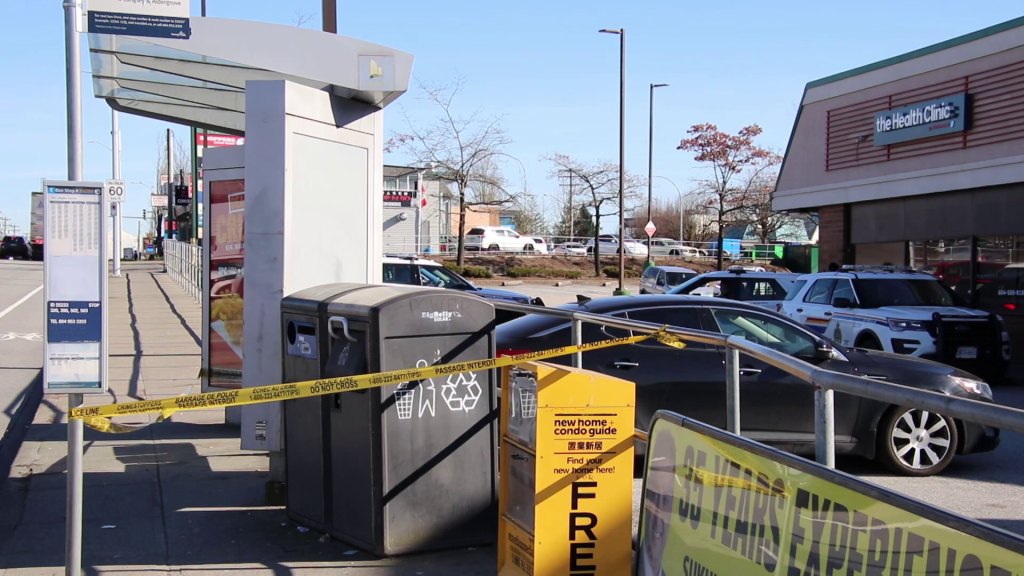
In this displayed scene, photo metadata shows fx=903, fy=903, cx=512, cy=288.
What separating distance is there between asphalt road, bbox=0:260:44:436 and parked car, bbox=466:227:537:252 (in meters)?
28.0

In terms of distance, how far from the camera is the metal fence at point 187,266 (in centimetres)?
2441

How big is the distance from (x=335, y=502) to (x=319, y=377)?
75cm

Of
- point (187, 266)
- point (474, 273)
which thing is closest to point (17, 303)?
point (187, 266)

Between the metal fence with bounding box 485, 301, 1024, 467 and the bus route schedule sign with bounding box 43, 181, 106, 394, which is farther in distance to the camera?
the bus route schedule sign with bounding box 43, 181, 106, 394

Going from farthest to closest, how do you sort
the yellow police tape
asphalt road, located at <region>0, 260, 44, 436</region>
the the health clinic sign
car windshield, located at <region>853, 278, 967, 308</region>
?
the the health clinic sign, car windshield, located at <region>853, 278, 967, 308</region>, asphalt road, located at <region>0, 260, 44, 436</region>, the yellow police tape

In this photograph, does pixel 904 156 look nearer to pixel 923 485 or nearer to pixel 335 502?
pixel 923 485

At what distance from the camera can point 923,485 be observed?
753cm

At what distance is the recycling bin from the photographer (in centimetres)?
504

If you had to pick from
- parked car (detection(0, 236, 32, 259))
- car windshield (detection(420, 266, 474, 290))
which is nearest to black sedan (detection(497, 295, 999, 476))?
car windshield (detection(420, 266, 474, 290))

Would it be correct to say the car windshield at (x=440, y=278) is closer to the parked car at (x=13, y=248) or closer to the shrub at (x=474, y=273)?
the shrub at (x=474, y=273)

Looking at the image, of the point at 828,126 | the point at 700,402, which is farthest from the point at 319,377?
the point at 828,126

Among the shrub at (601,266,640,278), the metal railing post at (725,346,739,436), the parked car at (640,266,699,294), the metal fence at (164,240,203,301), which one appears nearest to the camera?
the metal railing post at (725,346,739,436)

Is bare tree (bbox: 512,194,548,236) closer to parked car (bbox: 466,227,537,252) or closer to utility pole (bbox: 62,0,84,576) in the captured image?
parked car (bbox: 466,227,537,252)

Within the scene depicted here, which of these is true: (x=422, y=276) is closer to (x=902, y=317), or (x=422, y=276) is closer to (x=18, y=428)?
(x=902, y=317)
